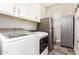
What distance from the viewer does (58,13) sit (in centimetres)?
88

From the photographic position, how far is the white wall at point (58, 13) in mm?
846

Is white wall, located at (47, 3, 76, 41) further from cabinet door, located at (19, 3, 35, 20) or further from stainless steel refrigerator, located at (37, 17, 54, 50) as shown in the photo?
cabinet door, located at (19, 3, 35, 20)

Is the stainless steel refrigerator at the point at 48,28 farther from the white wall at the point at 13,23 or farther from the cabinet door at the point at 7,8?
the cabinet door at the point at 7,8

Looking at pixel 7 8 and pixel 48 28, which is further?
pixel 48 28

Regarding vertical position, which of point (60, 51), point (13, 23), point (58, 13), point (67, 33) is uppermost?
point (58, 13)

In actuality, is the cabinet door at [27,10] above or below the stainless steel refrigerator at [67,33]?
above

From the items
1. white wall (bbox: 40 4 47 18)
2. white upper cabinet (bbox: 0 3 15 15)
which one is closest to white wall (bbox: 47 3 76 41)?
white wall (bbox: 40 4 47 18)

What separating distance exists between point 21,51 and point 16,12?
477 millimetres

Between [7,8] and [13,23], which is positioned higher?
[7,8]

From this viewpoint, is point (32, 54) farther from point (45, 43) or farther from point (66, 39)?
point (66, 39)

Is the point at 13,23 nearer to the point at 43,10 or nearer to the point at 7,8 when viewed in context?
the point at 7,8

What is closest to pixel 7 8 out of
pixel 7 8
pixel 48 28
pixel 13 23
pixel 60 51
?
pixel 7 8

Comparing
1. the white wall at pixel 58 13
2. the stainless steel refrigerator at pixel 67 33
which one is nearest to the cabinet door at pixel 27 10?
the white wall at pixel 58 13

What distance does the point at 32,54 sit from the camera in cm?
79
